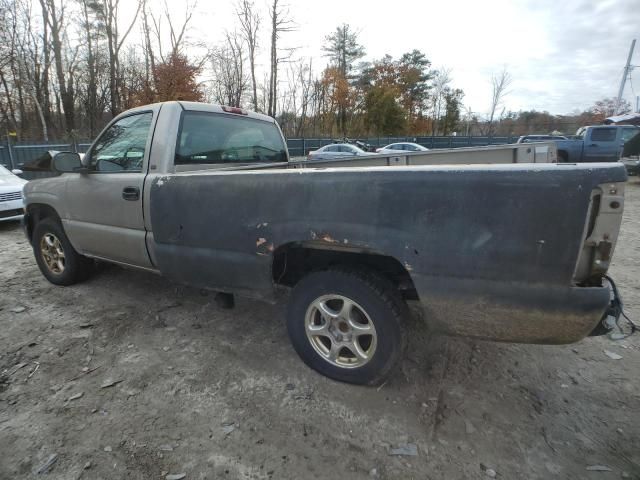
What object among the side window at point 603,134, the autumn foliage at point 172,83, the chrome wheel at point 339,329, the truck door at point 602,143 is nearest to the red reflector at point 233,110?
the chrome wheel at point 339,329

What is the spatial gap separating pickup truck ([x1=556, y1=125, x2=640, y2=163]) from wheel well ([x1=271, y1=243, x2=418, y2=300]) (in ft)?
54.0

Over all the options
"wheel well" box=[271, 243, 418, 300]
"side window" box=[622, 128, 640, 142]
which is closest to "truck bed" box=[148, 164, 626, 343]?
"wheel well" box=[271, 243, 418, 300]

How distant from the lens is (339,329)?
Result: 242 cm

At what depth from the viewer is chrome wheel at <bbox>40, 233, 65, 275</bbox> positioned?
13.5ft

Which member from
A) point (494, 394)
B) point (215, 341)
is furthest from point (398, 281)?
point (215, 341)

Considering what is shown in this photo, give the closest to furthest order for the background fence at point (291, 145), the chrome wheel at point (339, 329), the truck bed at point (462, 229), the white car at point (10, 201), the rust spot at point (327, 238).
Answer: the truck bed at point (462, 229)
the rust spot at point (327, 238)
the chrome wheel at point (339, 329)
the white car at point (10, 201)
the background fence at point (291, 145)

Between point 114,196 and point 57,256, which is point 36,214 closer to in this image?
point 57,256

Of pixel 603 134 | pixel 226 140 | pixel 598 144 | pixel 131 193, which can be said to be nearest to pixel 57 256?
pixel 131 193

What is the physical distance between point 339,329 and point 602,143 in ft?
59.5

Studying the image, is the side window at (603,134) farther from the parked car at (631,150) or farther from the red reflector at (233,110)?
the red reflector at (233,110)

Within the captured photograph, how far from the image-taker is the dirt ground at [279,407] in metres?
1.87

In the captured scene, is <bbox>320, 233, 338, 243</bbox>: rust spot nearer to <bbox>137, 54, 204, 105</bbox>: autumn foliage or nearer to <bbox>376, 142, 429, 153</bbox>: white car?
<bbox>376, 142, 429, 153</bbox>: white car

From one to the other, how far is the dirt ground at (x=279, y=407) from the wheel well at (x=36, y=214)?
4.05 feet

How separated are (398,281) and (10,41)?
31794 mm
